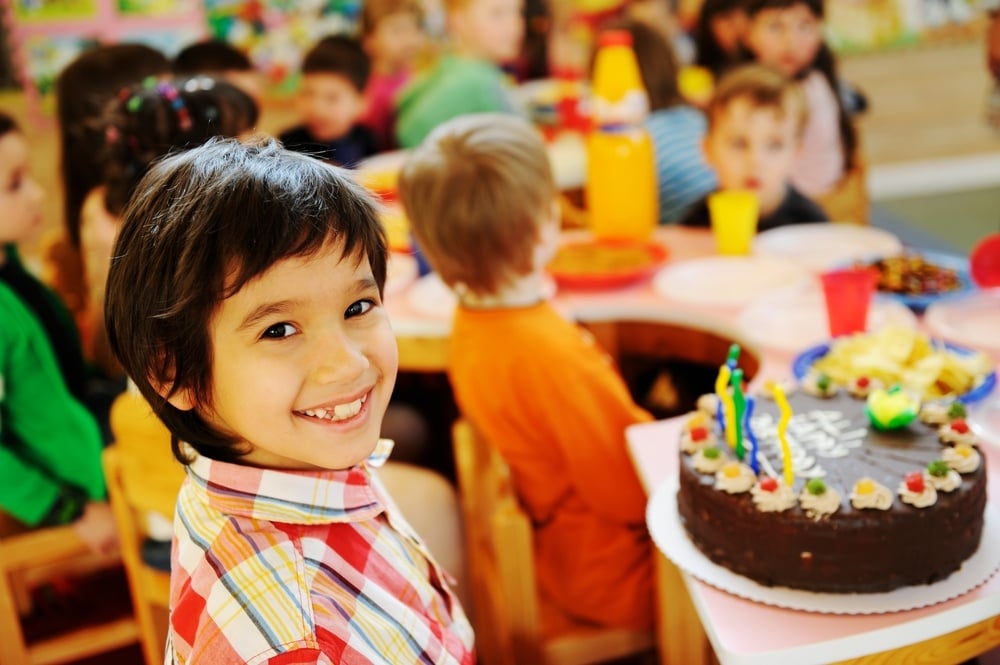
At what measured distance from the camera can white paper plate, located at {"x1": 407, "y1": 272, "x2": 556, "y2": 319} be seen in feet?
6.81

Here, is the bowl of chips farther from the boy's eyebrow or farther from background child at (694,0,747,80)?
background child at (694,0,747,80)

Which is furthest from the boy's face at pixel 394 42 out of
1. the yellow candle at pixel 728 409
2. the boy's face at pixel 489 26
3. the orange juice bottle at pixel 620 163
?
the yellow candle at pixel 728 409

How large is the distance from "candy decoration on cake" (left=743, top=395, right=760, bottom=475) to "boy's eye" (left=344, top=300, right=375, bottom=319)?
0.48 m

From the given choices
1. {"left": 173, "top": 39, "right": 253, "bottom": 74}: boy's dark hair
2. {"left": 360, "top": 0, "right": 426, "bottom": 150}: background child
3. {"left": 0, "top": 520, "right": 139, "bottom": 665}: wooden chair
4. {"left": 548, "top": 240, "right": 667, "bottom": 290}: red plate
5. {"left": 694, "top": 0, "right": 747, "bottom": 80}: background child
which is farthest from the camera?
{"left": 360, "top": 0, "right": 426, "bottom": 150}: background child

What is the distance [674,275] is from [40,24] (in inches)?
151

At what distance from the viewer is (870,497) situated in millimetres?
1044

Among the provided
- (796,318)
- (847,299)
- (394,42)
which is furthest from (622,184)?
(394,42)

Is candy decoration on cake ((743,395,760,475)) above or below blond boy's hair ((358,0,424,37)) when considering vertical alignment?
below

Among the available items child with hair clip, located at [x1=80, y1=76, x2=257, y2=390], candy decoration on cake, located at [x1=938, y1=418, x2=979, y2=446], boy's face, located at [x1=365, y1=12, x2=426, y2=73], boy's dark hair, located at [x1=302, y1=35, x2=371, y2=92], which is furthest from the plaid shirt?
boy's face, located at [x1=365, y1=12, x2=426, y2=73]

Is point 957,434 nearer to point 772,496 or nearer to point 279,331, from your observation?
point 772,496

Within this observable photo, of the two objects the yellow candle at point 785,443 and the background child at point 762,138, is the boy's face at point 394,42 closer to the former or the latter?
the background child at point 762,138

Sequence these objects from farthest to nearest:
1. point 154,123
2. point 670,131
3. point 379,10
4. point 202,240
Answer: point 379,10 < point 670,131 < point 154,123 < point 202,240

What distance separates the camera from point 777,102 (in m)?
2.41

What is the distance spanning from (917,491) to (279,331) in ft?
2.24
